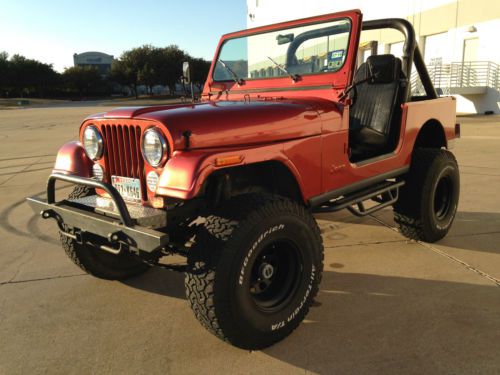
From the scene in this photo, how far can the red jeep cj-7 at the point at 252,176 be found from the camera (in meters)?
2.27

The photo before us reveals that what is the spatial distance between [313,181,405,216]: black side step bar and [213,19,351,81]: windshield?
0.99 m

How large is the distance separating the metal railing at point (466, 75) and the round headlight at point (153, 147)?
17685 millimetres

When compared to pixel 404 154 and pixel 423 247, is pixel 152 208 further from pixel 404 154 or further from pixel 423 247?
pixel 423 247

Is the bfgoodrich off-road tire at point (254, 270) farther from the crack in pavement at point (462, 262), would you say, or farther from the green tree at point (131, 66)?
the green tree at point (131, 66)

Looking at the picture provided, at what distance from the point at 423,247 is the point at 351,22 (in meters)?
2.07

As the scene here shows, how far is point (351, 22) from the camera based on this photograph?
3393 mm

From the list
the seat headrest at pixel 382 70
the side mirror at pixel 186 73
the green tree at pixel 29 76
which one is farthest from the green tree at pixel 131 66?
the seat headrest at pixel 382 70

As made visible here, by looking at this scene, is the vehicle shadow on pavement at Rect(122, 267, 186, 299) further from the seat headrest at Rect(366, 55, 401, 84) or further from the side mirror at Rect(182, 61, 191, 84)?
the seat headrest at Rect(366, 55, 401, 84)

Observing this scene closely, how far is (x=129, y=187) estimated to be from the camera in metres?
2.61

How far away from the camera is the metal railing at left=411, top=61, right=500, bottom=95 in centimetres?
1784

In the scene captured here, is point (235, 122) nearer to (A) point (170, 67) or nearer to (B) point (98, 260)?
(B) point (98, 260)

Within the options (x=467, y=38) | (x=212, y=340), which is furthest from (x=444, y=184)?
(x=467, y=38)

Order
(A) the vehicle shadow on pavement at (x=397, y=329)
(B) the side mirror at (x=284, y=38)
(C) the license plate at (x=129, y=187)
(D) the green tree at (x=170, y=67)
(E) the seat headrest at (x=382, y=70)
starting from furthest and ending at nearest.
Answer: (D) the green tree at (x=170, y=67) → (B) the side mirror at (x=284, y=38) → (E) the seat headrest at (x=382, y=70) → (C) the license plate at (x=129, y=187) → (A) the vehicle shadow on pavement at (x=397, y=329)

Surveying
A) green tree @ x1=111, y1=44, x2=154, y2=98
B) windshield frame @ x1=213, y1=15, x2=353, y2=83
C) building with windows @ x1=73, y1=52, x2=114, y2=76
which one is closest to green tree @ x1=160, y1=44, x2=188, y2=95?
green tree @ x1=111, y1=44, x2=154, y2=98
